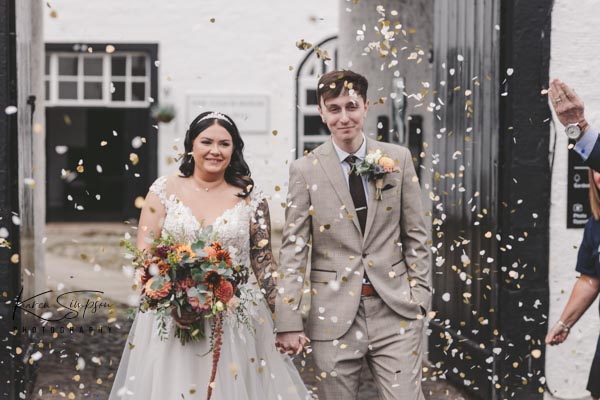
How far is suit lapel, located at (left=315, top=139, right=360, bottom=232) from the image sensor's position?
3992 millimetres

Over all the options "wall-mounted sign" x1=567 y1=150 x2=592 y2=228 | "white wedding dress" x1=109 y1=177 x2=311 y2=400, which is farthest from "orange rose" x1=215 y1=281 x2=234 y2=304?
"wall-mounted sign" x1=567 y1=150 x2=592 y2=228

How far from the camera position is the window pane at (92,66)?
17.8 metres

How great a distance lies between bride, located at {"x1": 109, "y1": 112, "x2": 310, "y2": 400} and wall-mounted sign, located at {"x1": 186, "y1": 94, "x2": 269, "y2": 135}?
12.7 meters

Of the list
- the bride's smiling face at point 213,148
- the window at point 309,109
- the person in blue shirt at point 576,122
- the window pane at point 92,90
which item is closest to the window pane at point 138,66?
the window pane at point 92,90

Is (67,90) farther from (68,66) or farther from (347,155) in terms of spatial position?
(347,155)

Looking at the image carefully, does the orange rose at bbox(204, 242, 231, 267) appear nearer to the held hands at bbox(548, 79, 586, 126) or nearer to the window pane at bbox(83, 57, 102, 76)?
the held hands at bbox(548, 79, 586, 126)

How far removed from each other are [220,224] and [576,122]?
1876mm

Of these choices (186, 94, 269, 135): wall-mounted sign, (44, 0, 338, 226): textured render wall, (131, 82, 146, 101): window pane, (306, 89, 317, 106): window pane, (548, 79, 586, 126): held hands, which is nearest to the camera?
(548, 79, 586, 126): held hands

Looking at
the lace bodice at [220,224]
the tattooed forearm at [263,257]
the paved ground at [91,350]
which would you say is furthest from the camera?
the paved ground at [91,350]

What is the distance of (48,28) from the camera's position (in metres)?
17.5

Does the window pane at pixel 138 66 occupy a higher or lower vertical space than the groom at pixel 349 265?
higher

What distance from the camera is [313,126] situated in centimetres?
1791

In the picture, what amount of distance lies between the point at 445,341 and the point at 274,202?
1002 centimetres

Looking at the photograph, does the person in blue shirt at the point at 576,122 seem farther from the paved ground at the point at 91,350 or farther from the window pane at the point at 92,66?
the window pane at the point at 92,66
